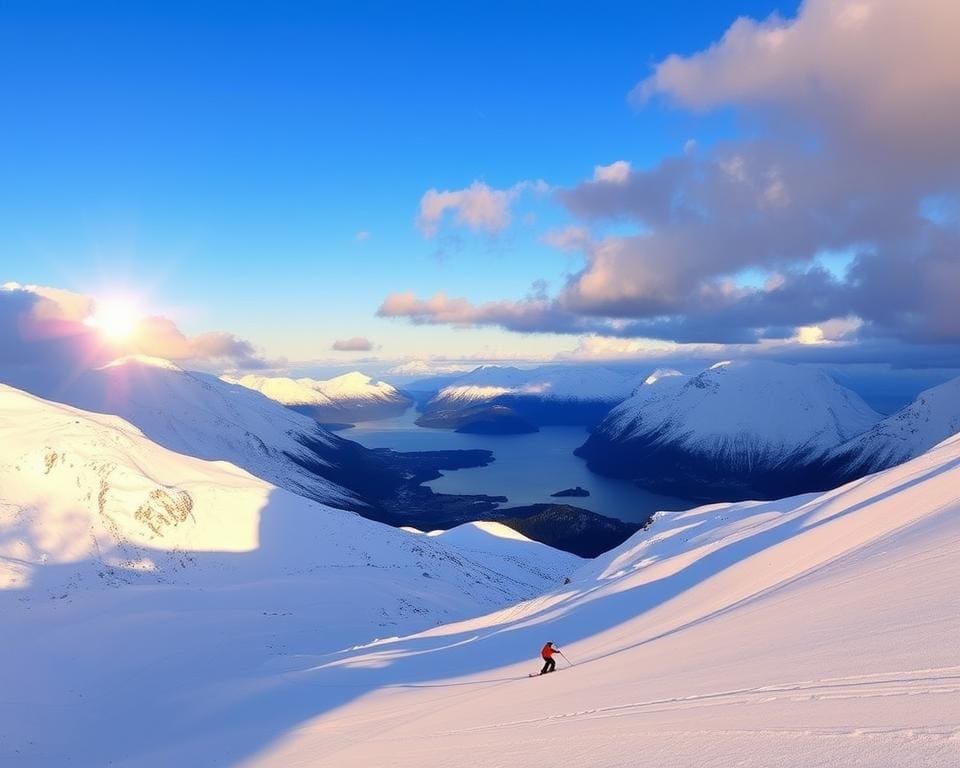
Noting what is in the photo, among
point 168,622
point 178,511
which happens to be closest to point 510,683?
point 168,622

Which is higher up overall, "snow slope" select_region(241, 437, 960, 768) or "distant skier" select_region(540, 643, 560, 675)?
"snow slope" select_region(241, 437, 960, 768)

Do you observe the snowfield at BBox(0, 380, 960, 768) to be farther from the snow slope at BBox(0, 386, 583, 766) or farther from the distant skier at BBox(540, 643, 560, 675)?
the distant skier at BBox(540, 643, 560, 675)

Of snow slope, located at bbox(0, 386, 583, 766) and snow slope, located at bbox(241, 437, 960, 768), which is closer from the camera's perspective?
snow slope, located at bbox(241, 437, 960, 768)

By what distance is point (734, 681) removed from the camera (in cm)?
998

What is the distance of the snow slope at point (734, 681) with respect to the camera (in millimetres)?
7242

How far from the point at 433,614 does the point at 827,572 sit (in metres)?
48.8

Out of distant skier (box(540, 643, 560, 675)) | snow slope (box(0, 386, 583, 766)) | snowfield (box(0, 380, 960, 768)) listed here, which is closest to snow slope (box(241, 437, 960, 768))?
snowfield (box(0, 380, 960, 768))

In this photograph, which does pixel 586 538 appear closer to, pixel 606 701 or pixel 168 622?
pixel 168 622

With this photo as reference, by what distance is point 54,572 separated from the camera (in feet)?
191

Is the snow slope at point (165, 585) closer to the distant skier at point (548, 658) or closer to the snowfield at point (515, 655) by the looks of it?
the snowfield at point (515, 655)

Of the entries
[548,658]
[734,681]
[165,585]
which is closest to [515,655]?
[548,658]

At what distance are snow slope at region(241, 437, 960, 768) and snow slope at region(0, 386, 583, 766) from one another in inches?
265

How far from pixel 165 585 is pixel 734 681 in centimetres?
5617

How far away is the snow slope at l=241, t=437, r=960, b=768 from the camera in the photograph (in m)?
7.24
